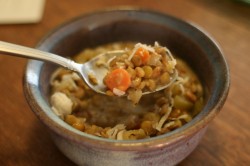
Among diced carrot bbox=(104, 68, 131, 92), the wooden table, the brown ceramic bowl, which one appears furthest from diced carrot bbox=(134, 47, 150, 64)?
the wooden table

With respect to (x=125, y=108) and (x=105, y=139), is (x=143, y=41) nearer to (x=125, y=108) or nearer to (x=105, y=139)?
(x=125, y=108)

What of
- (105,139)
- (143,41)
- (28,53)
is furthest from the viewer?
(143,41)

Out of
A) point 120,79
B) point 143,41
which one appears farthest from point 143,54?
point 143,41

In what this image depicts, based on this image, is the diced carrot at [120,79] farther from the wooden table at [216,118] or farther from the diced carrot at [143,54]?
the wooden table at [216,118]

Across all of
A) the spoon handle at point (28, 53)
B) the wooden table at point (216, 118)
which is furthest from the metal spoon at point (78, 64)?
the wooden table at point (216, 118)

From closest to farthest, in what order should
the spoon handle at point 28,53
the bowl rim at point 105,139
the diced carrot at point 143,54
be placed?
the bowl rim at point 105,139, the spoon handle at point 28,53, the diced carrot at point 143,54

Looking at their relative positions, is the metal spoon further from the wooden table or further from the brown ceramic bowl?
the wooden table
